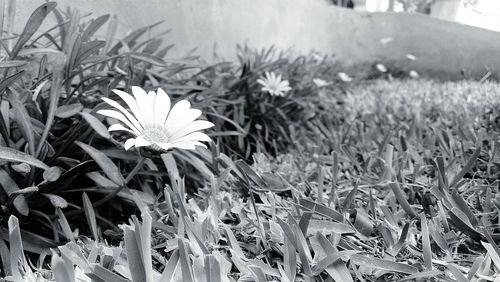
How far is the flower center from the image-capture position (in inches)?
30.8

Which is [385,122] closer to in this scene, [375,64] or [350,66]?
[375,64]

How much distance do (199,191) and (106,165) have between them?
0.19 metres

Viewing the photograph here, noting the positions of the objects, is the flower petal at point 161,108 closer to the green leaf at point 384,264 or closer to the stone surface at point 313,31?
the green leaf at point 384,264

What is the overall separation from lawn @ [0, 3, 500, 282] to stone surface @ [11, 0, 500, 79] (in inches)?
4.7

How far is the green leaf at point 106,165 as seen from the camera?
0.94 m

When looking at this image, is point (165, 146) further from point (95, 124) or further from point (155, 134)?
point (95, 124)

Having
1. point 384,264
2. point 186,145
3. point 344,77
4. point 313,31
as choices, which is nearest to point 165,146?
point 186,145

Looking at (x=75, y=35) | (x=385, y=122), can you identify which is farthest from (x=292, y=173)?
(x=385, y=122)

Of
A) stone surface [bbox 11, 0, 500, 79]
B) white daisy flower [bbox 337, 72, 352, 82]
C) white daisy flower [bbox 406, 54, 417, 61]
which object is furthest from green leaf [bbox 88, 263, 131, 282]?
white daisy flower [bbox 337, 72, 352, 82]

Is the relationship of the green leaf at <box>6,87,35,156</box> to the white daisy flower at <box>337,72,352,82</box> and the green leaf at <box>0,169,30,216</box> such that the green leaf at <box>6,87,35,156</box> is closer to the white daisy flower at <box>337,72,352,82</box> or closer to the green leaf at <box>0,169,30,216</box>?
the green leaf at <box>0,169,30,216</box>

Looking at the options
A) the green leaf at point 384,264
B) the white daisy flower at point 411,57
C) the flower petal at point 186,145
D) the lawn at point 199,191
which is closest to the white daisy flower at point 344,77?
the white daisy flower at point 411,57

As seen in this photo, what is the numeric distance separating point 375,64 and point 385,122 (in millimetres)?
1022

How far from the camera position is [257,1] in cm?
270

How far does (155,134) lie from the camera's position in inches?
31.6
